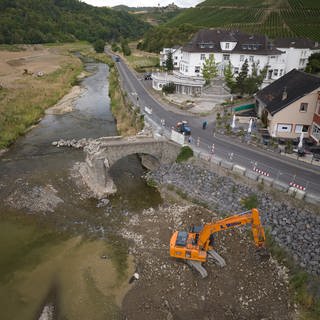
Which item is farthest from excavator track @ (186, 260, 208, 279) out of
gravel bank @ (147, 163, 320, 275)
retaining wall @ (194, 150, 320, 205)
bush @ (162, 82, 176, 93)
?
bush @ (162, 82, 176, 93)

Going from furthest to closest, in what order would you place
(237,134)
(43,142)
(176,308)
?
1. (43,142)
2. (237,134)
3. (176,308)

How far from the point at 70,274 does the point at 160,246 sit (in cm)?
735

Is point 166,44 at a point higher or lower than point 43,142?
higher

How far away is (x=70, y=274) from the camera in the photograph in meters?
23.0

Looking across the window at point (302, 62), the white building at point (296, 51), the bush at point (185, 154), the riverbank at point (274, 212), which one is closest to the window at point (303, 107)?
the riverbank at point (274, 212)

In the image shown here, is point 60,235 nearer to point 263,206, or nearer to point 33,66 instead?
point 263,206

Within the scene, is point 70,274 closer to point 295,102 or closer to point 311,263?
point 311,263

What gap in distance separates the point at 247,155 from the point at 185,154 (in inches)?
270


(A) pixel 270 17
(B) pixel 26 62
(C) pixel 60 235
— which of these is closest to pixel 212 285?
(C) pixel 60 235

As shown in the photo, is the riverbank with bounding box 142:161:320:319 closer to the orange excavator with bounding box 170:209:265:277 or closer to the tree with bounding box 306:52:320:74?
the orange excavator with bounding box 170:209:265:277

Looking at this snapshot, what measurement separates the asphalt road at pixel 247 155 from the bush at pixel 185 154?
196cm

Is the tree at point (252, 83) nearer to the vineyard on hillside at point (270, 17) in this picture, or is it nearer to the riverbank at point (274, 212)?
the riverbank at point (274, 212)

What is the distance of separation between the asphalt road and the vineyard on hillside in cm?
8355

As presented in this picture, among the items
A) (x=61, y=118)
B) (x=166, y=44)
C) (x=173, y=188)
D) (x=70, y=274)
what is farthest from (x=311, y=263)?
(x=166, y=44)
